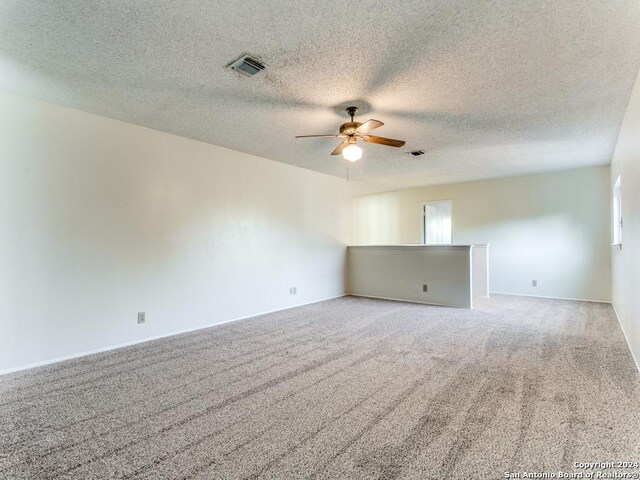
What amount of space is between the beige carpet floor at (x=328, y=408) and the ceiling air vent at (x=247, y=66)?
241 cm

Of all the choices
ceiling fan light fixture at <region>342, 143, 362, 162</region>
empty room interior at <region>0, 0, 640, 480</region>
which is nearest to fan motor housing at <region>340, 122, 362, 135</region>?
empty room interior at <region>0, 0, 640, 480</region>

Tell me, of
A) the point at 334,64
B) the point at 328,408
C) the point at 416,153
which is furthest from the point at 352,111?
the point at 328,408

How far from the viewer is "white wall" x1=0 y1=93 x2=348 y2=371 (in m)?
2.92

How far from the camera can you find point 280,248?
5.35m

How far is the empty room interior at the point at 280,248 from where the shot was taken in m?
1.81

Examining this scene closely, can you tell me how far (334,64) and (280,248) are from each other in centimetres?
334

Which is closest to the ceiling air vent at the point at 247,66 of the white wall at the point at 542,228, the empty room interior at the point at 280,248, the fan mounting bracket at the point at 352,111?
the empty room interior at the point at 280,248

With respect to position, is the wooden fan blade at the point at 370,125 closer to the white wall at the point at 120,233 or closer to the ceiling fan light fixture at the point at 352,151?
the ceiling fan light fixture at the point at 352,151

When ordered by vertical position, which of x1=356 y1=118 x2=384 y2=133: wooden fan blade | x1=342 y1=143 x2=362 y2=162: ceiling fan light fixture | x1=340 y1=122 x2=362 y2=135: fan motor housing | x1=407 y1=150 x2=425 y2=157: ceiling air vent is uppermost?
x1=407 y1=150 x2=425 y2=157: ceiling air vent

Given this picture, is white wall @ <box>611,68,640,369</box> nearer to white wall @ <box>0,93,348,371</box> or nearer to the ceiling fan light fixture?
the ceiling fan light fixture

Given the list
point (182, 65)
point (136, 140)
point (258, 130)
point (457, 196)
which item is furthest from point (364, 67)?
point (457, 196)

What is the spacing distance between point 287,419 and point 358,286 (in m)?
4.77

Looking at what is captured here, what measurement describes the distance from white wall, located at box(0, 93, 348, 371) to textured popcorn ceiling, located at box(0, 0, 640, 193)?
0.36m

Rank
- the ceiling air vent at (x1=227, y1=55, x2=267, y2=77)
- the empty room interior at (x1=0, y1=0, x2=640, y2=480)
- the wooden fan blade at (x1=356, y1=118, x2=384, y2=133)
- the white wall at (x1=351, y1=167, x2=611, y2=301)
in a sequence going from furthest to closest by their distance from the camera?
the white wall at (x1=351, y1=167, x2=611, y2=301)
the wooden fan blade at (x1=356, y1=118, x2=384, y2=133)
the ceiling air vent at (x1=227, y1=55, x2=267, y2=77)
the empty room interior at (x1=0, y1=0, x2=640, y2=480)
